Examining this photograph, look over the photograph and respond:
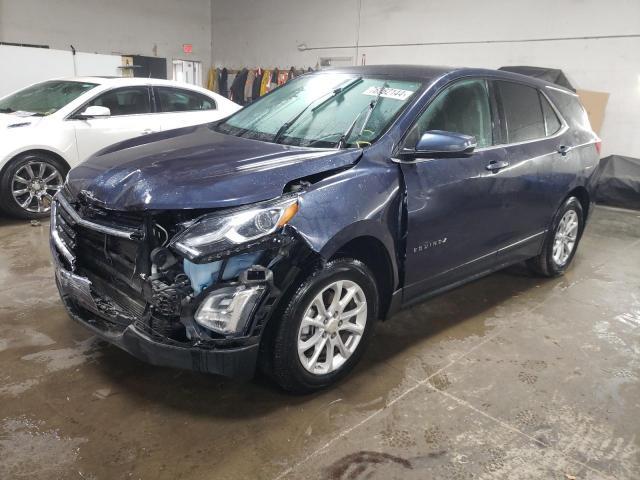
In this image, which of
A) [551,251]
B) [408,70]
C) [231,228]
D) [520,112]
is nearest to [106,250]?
[231,228]

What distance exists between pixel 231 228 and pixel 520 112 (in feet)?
7.37

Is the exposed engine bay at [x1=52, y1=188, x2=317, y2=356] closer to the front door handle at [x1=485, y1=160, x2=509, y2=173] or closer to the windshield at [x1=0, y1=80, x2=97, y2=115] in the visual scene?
the front door handle at [x1=485, y1=160, x2=509, y2=173]

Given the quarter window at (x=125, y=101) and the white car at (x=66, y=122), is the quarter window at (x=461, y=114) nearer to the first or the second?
the white car at (x=66, y=122)

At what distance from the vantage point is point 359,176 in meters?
2.34

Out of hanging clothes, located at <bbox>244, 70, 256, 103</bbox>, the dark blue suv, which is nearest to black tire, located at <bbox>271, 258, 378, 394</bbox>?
the dark blue suv

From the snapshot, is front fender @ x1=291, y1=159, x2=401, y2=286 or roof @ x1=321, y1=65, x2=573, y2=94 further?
roof @ x1=321, y1=65, x2=573, y2=94

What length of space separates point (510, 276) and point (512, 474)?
7.80ft

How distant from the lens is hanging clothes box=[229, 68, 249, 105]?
12227 millimetres

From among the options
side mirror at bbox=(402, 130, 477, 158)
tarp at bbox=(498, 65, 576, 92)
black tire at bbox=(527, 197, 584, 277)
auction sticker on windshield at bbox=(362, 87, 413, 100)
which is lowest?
black tire at bbox=(527, 197, 584, 277)

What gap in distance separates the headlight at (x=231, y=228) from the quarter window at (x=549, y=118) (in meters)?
2.34

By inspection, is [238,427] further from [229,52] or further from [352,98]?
[229,52]

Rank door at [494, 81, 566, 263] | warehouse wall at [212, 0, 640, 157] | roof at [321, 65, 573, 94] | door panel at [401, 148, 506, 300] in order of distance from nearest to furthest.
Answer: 1. door panel at [401, 148, 506, 300]
2. roof at [321, 65, 573, 94]
3. door at [494, 81, 566, 263]
4. warehouse wall at [212, 0, 640, 157]

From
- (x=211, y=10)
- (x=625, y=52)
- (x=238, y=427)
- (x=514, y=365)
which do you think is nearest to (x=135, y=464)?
(x=238, y=427)

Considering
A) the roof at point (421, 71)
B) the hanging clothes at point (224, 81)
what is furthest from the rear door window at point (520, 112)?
the hanging clothes at point (224, 81)
